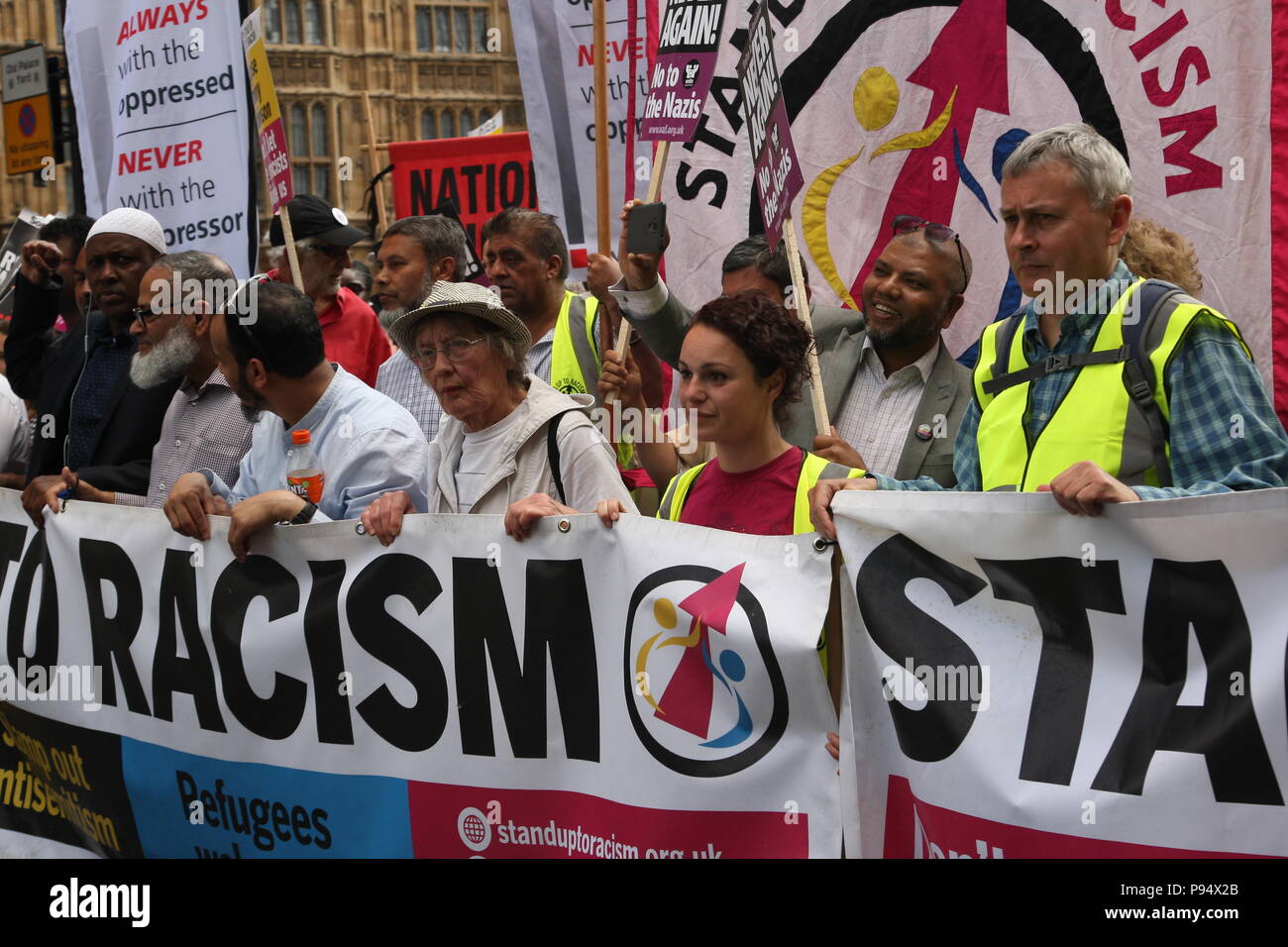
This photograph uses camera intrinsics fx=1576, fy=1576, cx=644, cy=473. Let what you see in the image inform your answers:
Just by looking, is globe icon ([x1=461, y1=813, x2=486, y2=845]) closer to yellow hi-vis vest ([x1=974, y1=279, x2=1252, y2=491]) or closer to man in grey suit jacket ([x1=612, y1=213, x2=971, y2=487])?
man in grey suit jacket ([x1=612, y1=213, x2=971, y2=487])

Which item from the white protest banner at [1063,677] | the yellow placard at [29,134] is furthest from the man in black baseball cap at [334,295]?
the yellow placard at [29,134]

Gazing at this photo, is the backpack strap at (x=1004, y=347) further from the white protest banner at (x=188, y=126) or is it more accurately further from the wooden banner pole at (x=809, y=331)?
the white protest banner at (x=188, y=126)

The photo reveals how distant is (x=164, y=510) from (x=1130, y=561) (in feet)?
8.96

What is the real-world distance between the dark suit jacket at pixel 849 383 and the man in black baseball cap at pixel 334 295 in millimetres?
2362

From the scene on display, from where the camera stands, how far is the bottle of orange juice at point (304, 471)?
173 inches

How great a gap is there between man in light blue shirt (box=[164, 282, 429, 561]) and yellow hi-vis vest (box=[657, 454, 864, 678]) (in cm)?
82

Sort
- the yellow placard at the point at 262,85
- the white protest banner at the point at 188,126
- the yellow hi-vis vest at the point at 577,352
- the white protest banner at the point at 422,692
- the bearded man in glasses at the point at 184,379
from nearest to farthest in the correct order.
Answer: the white protest banner at the point at 422,692
the bearded man in glasses at the point at 184,379
the yellow hi-vis vest at the point at 577,352
the yellow placard at the point at 262,85
the white protest banner at the point at 188,126

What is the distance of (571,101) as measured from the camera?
7.05m

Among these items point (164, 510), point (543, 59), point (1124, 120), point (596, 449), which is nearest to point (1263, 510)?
point (596, 449)

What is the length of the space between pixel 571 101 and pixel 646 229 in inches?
93.9
